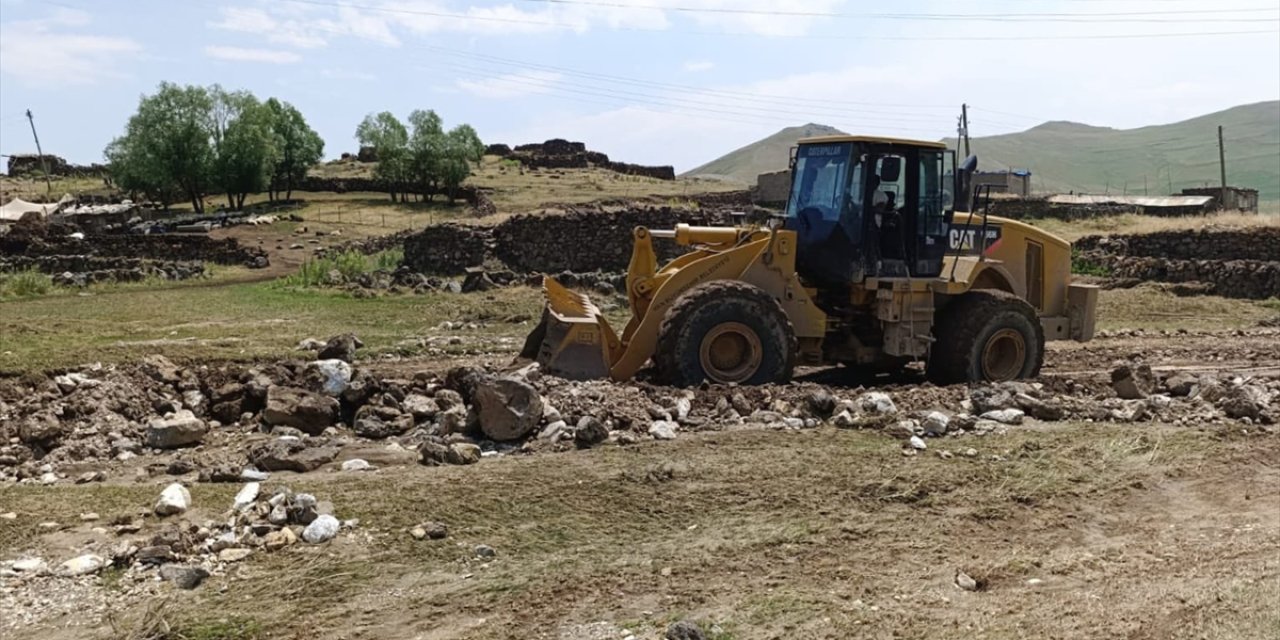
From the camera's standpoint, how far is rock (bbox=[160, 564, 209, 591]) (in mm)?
5484

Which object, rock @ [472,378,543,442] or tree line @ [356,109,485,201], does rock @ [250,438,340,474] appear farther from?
tree line @ [356,109,485,201]

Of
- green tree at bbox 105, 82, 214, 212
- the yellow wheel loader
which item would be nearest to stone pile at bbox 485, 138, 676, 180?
green tree at bbox 105, 82, 214, 212

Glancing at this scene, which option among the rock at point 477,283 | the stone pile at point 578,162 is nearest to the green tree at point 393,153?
the stone pile at point 578,162

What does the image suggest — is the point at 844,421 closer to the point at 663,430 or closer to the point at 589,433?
the point at 663,430

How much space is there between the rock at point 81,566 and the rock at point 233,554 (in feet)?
1.93

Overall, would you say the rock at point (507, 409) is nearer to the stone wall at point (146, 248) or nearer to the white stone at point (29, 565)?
the white stone at point (29, 565)

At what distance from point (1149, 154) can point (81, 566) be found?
478ft

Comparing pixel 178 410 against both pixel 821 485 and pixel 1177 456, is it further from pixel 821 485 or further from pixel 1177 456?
pixel 1177 456

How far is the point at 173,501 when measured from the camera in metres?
6.48

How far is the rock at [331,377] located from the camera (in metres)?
9.19

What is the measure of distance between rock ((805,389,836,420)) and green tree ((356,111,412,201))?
4447 centimetres

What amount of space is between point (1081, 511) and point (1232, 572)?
111 centimetres

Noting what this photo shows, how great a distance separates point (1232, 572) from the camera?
6145 millimetres

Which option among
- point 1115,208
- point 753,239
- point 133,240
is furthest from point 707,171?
point 753,239
